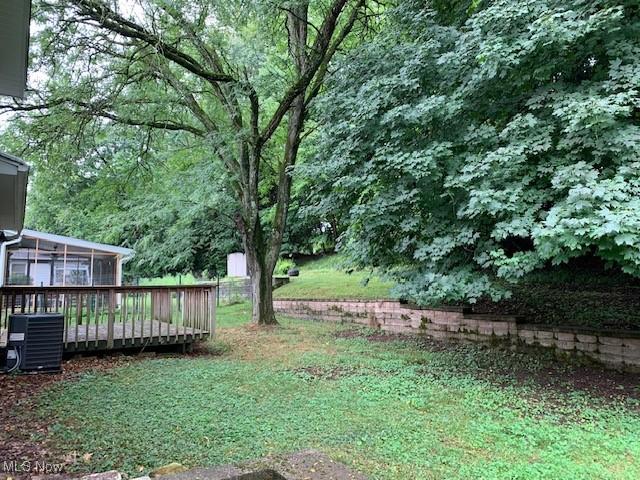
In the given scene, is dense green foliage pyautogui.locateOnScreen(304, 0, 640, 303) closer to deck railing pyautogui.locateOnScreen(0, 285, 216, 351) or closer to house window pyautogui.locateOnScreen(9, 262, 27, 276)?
deck railing pyautogui.locateOnScreen(0, 285, 216, 351)

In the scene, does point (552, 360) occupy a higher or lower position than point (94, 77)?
lower

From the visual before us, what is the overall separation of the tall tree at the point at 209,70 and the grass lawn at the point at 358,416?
4337mm

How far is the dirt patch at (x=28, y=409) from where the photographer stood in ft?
9.82

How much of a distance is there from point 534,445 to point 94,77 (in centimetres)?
931

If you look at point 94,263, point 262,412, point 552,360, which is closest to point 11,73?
point 262,412

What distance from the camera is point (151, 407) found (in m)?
4.19

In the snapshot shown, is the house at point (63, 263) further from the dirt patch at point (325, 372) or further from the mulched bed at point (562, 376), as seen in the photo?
the mulched bed at point (562, 376)

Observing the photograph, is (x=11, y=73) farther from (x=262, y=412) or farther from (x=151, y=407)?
(x=262, y=412)

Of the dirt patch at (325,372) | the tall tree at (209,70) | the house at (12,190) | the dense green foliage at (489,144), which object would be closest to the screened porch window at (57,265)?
the tall tree at (209,70)

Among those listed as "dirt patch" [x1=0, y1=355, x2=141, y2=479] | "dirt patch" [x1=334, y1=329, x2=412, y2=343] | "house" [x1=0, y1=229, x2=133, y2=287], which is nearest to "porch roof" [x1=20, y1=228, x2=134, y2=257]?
"house" [x1=0, y1=229, x2=133, y2=287]

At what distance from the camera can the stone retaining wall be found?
5.52 m

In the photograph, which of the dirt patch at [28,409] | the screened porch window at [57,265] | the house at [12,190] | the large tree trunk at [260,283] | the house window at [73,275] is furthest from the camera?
the house window at [73,275]

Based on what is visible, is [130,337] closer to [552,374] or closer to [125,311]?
[125,311]

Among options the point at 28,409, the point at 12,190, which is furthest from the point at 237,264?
the point at 28,409
